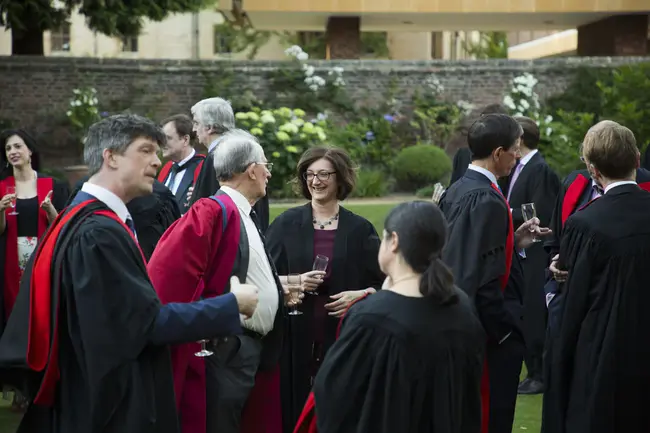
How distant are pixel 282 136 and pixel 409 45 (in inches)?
928

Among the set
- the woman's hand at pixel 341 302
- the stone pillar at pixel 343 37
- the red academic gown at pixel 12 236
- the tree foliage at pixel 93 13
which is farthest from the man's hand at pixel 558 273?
the stone pillar at pixel 343 37

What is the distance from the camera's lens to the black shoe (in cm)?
881

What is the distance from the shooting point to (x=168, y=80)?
990 inches

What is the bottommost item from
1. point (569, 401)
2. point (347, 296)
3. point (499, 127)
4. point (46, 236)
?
point (569, 401)

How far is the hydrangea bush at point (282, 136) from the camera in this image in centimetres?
2155

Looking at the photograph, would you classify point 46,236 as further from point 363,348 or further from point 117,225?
point 363,348

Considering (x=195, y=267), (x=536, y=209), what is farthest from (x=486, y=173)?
(x=536, y=209)

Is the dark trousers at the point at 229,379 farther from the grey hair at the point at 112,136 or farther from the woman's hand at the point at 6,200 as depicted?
the woman's hand at the point at 6,200

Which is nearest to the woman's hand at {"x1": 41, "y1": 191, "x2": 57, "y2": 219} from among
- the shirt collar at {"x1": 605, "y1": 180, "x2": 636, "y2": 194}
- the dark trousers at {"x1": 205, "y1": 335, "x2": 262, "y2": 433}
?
the dark trousers at {"x1": 205, "y1": 335, "x2": 262, "y2": 433}

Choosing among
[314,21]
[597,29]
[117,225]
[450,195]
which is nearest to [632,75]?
[597,29]

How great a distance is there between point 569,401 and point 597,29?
25.4 meters

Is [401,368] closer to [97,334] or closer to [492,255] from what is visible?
[97,334]

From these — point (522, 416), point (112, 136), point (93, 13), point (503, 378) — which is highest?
point (93, 13)

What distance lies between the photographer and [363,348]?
3.76m
